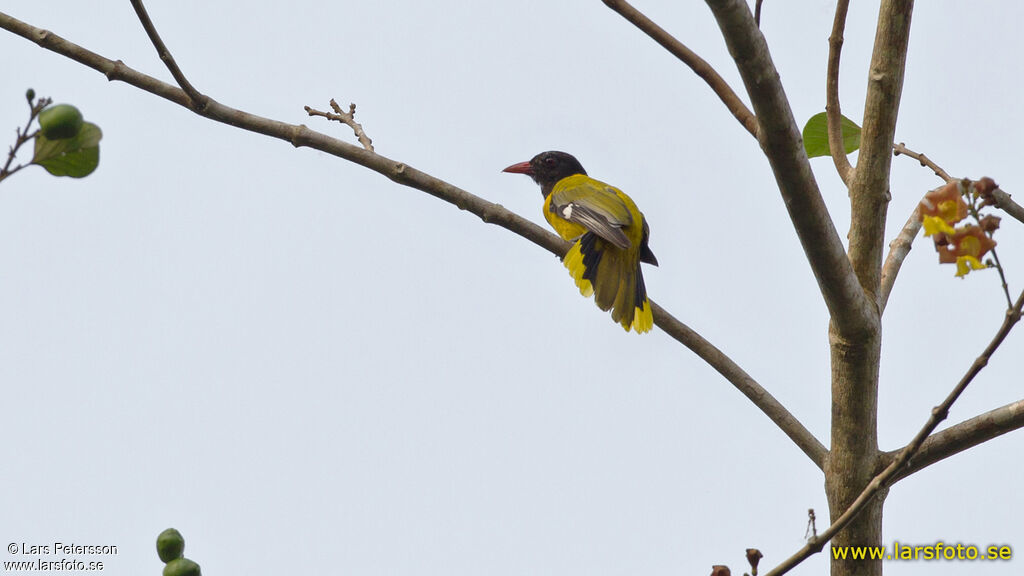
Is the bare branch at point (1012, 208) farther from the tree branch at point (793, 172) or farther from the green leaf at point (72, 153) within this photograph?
the green leaf at point (72, 153)

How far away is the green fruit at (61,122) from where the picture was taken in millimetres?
1292

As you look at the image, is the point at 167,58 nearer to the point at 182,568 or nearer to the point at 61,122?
the point at 61,122

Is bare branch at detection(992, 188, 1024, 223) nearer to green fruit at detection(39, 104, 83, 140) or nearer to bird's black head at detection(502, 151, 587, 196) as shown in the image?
green fruit at detection(39, 104, 83, 140)

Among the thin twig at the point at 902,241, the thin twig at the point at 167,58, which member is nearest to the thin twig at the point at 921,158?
the thin twig at the point at 902,241

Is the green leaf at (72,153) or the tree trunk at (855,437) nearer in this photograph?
the green leaf at (72,153)

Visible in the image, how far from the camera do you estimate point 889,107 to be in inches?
91.0

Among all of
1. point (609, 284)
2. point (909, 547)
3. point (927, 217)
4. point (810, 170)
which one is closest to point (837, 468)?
point (909, 547)

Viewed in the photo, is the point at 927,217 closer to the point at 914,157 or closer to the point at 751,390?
the point at 751,390

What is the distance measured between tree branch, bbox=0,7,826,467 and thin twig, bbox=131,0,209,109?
0.09ft

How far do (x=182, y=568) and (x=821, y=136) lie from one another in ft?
7.48

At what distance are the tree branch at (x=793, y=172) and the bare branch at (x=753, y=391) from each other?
0.34 metres

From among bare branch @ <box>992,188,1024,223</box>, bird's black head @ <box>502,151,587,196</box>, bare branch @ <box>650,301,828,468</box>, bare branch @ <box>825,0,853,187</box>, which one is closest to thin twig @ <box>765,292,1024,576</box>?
bare branch @ <box>650,301,828,468</box>

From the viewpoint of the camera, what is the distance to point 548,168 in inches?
233

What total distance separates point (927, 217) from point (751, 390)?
1.06 meters
